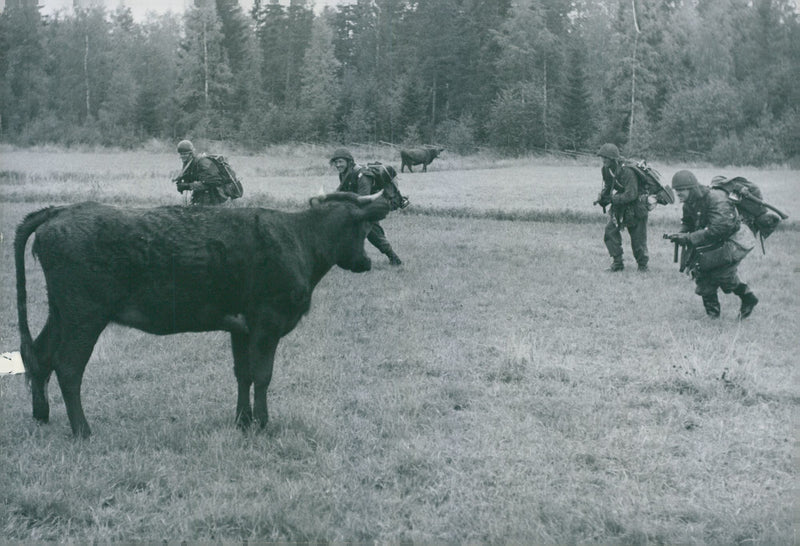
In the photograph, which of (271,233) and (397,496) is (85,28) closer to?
(271,233)

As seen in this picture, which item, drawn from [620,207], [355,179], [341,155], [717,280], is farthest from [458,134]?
[717,280]

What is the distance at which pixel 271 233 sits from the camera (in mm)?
6398

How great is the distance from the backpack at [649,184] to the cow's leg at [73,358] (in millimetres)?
12033

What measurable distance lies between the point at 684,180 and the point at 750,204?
40.5 inches

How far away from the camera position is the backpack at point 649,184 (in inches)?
573

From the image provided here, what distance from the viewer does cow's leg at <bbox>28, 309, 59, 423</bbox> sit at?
20.5ft

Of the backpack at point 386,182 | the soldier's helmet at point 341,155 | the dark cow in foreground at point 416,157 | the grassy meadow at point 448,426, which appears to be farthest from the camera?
the dark cow in foreground at point 416,157

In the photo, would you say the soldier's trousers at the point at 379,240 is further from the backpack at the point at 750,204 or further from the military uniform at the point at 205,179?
the backpack at the point at 750,204

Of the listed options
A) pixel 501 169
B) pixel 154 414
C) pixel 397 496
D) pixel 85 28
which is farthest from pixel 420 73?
pixel 397 496

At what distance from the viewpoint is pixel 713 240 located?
10.7 meters

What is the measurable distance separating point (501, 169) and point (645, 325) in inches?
463

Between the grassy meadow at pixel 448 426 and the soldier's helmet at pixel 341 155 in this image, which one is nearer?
the grassy meadow at pixel 448 426

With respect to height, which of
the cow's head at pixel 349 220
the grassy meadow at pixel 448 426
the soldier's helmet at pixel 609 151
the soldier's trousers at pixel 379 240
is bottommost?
the grassy meadow at pixel 448 426

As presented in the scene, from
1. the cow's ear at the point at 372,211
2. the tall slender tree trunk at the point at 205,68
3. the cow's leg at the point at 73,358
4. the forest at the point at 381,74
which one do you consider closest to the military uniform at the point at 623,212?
the forest at the point at 381,74
